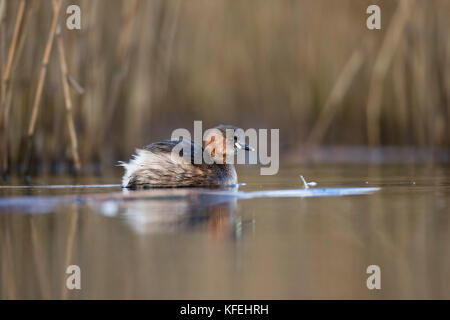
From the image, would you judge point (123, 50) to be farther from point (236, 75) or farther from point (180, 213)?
point (180, 213)

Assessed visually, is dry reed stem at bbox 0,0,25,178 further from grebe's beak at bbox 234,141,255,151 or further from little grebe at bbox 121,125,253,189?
grebe's beak at bbox 234,141,255,151

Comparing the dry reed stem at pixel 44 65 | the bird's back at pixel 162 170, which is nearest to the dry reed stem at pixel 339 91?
the bird's back at pixel 162 170

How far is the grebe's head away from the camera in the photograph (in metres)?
6.96

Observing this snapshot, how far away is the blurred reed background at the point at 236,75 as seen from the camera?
→ 8148mm

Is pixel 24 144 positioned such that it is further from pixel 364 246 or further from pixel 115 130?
pixel 364 246

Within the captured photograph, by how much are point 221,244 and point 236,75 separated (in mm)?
6774

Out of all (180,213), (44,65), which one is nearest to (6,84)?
(44,65)

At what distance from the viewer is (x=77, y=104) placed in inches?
329

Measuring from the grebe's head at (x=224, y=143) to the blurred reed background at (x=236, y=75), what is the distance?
150cm

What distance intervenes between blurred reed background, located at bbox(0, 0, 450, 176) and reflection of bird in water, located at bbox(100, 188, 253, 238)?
287 centimetres

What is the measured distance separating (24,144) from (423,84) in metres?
A: 4.69

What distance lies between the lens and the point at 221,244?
3762 millimetres
